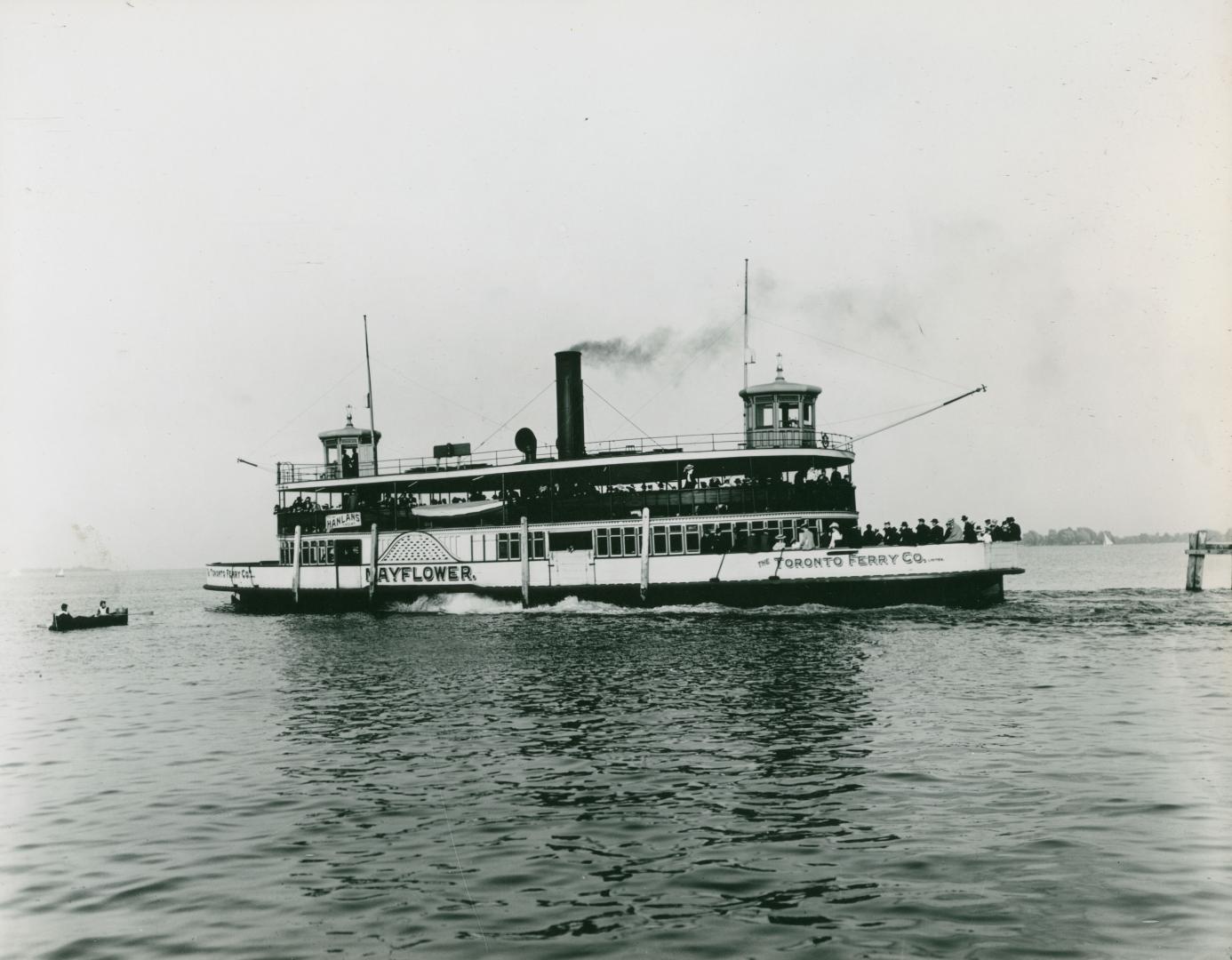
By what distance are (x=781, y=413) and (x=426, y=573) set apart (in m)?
16.4

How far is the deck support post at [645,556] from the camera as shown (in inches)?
1545

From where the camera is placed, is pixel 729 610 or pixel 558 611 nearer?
pixel 729 610

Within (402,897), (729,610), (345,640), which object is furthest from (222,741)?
(729,610)

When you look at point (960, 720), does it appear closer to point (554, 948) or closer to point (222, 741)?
point (554, 948)

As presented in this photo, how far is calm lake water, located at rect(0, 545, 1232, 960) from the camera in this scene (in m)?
8.54

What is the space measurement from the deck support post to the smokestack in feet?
16.9

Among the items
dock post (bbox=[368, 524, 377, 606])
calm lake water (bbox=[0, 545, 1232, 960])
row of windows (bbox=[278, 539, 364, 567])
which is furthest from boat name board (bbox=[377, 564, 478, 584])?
calm lake water (bbox=[0, 545, 1232, 960])

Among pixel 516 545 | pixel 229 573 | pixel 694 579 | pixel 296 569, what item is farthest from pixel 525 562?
pixel 229 573

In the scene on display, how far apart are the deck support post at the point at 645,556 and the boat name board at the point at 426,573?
26.1ft

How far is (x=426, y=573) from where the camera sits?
44.8 metres

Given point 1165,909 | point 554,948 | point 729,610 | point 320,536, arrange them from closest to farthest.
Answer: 1. point 554,948
2. point 1165,909
3. point 729,610
4. point 320,536

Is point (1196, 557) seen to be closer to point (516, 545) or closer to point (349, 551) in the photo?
point (516, 545)

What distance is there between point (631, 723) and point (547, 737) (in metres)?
1.59

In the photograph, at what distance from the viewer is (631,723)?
17.1 m
